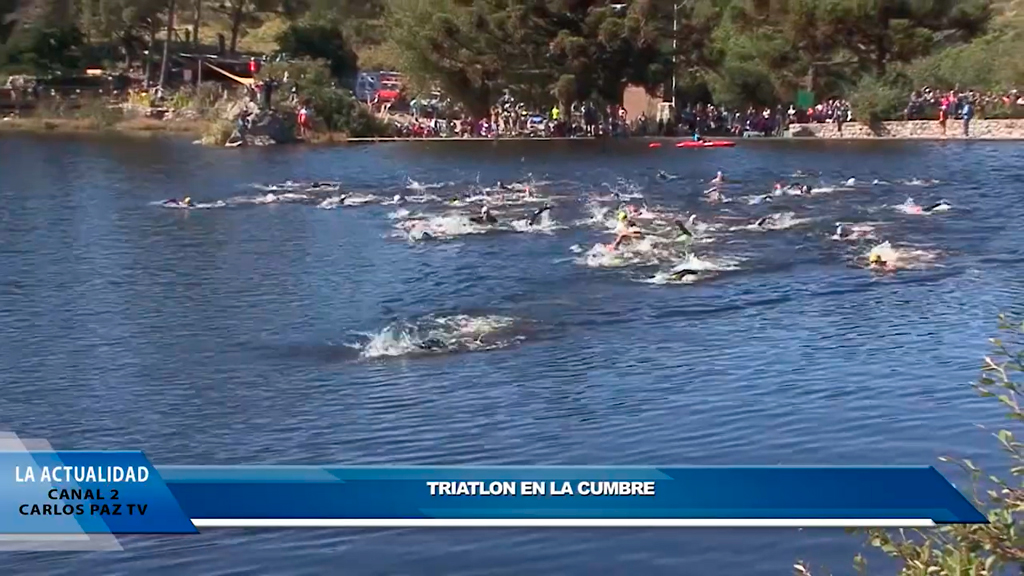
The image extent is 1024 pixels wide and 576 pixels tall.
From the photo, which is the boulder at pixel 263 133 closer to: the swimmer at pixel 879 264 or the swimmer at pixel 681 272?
the swimmer at pixel 681 272

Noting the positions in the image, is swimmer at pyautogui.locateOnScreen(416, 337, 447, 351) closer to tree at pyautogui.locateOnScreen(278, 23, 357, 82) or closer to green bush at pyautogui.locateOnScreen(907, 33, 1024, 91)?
green bush at pyautogui.locateOnScreen(907, 33, 1024, 91)

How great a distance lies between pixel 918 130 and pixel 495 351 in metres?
42.0

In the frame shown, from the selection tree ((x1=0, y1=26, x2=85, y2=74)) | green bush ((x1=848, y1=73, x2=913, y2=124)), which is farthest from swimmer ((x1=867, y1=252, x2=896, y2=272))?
tree ((x1=0, y1=26, x2=85, y2=74))

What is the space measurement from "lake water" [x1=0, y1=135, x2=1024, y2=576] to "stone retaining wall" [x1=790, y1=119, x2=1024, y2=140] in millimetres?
20502

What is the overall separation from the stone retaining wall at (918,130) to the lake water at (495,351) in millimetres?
20502

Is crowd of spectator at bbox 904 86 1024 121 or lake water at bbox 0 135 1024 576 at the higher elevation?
crowd of spectator at bbox 904 86 1024 121

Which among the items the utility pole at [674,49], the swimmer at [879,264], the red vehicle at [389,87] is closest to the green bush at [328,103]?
the red vehicle at [389,87]

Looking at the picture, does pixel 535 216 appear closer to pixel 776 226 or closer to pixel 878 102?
pixel 776 226

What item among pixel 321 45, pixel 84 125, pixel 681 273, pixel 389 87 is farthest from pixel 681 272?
pixel 321 45

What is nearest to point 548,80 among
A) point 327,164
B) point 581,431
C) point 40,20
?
point 327,164

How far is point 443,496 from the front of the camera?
21.9 ft

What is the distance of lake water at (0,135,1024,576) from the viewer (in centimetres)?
1053

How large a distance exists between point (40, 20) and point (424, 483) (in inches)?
2862

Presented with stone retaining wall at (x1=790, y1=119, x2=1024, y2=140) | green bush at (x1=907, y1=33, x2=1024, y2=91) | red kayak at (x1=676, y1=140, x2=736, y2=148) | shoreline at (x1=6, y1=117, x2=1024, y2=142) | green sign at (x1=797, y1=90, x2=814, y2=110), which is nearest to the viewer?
red kayak at (x1=676, y1=140, x2=736, y2=148)
